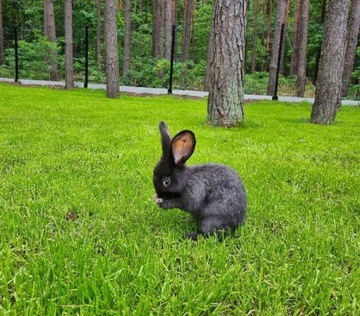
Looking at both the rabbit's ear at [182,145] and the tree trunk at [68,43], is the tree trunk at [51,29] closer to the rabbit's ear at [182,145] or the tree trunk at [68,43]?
Answer: the tree trunk at [68,43]

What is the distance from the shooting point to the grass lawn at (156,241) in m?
1.49

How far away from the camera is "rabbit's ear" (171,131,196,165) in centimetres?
191

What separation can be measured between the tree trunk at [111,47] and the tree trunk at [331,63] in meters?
6.37

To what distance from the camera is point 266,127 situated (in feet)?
23.3

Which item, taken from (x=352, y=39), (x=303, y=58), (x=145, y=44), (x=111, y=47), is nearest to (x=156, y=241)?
(x=111, y=47)

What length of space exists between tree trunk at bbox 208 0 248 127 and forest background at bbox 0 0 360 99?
11.2 meters

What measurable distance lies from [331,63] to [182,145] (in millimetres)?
6963

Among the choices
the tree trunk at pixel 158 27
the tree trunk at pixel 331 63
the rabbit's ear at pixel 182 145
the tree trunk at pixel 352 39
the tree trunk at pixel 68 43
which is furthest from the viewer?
the tree trunk at pixel 158 27

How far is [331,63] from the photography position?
7871mm

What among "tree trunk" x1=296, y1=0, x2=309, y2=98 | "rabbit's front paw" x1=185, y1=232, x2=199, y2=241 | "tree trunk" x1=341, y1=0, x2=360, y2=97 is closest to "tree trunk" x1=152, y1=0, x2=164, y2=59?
"tree trunk" x1=296, y1=0, x2=309, y2=98

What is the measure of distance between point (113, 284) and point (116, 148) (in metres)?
3.22

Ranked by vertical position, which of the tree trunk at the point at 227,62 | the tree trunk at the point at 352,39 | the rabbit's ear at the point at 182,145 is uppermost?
the tree trunk at the point at 352,39

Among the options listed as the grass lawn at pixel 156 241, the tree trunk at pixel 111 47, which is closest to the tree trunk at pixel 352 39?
the tree trunk at pixel 111 47

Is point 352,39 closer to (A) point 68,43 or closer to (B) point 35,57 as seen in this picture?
(A) point 68,43
